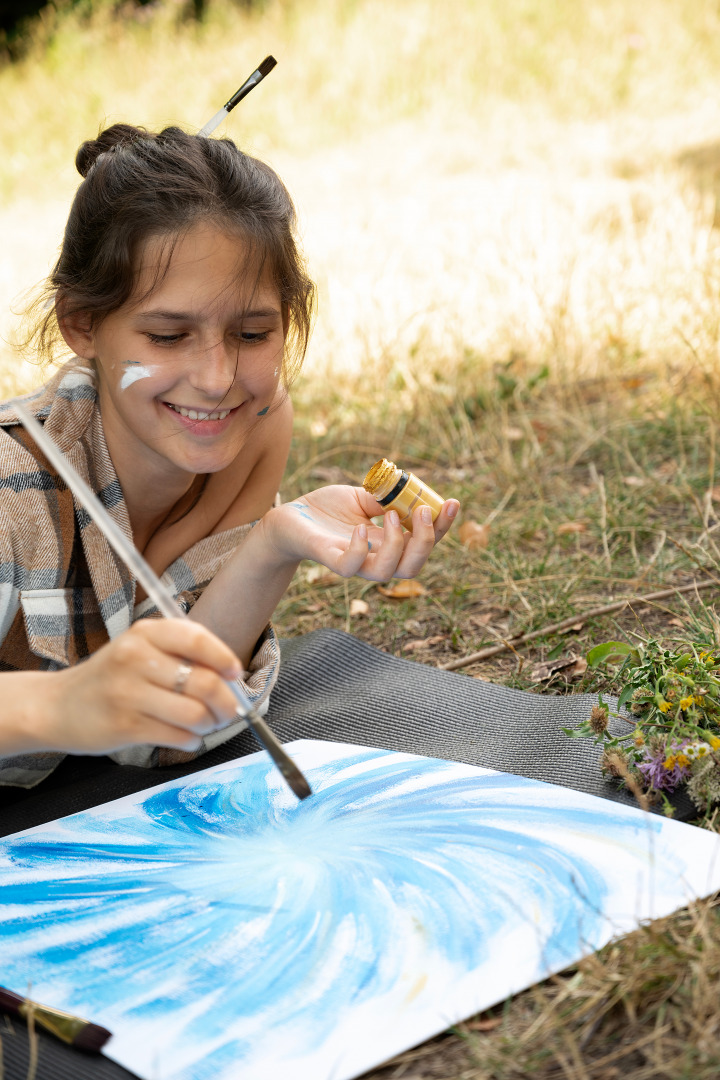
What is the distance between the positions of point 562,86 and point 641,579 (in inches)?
266

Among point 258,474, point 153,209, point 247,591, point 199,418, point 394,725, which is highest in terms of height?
point 153,209

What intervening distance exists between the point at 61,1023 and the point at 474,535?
1743 millimetres

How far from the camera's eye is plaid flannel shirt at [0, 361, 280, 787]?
1.73 meters

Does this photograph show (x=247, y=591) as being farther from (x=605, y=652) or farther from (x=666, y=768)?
(x=666, y=768)

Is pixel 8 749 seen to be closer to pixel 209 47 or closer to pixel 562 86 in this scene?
pixel 562 86

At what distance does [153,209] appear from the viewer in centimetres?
166

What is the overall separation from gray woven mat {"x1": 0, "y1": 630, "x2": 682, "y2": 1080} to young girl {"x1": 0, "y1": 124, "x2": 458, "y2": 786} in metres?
0.07

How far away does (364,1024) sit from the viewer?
1096 millimetres

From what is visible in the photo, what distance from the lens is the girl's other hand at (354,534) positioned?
5.19 feet

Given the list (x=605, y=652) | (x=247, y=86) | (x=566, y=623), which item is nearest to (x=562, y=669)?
(x=566, y=623)

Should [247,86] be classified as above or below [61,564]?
above

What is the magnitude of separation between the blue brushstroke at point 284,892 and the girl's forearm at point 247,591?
357 mm

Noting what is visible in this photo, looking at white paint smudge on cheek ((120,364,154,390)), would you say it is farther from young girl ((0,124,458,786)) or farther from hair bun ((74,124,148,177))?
hair bun ((74,124,148,177))

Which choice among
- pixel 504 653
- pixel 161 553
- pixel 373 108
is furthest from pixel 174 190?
pixel 373 108
